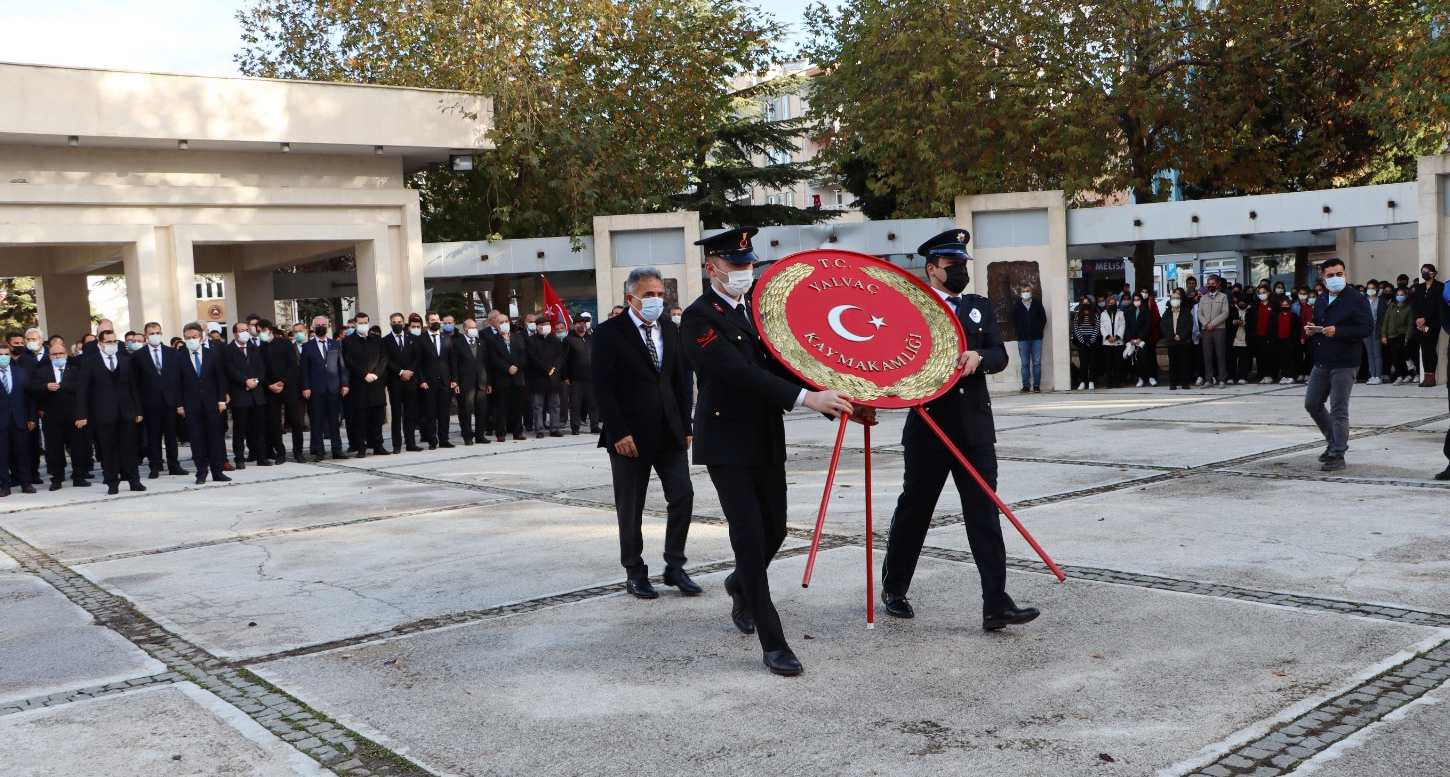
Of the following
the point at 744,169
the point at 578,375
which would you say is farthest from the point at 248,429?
the point at 744,169

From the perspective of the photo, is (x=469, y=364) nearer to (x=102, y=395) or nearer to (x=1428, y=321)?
(x=102, y=395)

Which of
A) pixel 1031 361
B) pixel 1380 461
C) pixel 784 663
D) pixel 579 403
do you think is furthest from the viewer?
pixel 1031 361

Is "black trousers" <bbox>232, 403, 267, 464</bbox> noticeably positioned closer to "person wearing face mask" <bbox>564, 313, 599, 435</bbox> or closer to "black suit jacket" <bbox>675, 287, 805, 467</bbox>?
"person wearing face mask" <bbox>564, 313, 599, 435</bbox>

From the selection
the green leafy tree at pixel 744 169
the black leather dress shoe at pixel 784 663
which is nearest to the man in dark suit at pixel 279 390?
the black leather dress shoe at pixel 784 663

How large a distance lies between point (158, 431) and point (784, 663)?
1075cm

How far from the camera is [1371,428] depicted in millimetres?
12680

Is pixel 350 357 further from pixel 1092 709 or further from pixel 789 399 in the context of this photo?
pixel 1092 709

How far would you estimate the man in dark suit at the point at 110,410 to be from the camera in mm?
12797

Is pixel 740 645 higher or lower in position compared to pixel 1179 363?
lower

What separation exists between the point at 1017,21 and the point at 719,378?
76.9 feet

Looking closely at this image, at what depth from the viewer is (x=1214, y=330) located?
20172 millimetres

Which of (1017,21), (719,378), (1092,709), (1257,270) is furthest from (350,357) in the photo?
(1257,270)

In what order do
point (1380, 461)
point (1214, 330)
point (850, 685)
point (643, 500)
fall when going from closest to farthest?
point (850, 685) < point (643, 500) < point (1380, 461) < point (1214, 330)

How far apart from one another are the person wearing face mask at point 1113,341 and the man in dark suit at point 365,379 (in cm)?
1169
